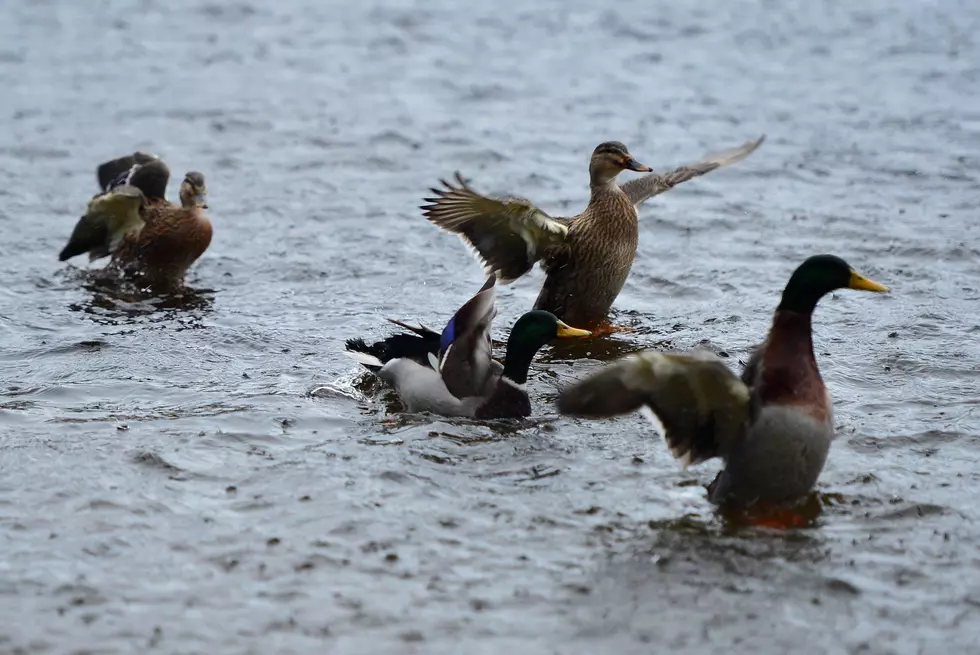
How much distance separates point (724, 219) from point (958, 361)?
3.72 m

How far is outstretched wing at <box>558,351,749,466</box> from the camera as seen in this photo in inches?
205

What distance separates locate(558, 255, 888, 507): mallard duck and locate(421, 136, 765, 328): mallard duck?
8.93ft

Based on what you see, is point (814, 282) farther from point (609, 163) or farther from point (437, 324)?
point (437, 324)

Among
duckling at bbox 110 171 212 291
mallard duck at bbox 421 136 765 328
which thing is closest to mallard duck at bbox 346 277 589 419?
mallard duck at bbox 421 136 765 328

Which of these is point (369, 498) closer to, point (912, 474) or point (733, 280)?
point (912, 474)

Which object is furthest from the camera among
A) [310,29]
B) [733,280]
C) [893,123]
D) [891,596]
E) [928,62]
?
[310,29]

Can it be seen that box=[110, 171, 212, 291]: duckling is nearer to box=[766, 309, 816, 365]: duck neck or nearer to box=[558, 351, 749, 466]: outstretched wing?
box=[558, 351, 749, 466]: outstretched wing

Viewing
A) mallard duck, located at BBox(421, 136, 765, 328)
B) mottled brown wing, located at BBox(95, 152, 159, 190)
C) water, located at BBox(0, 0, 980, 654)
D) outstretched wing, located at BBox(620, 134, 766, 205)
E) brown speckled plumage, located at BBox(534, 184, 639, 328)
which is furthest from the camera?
mottled brown wing, located at BBox(95, 152, 159, 190)

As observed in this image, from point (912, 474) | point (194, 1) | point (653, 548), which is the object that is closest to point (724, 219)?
point (912, 474)

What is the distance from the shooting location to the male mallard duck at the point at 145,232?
9.59 metres

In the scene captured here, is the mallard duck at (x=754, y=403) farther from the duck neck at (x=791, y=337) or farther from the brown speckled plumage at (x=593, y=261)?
the brown speckled plumage at (x=593, y=261)

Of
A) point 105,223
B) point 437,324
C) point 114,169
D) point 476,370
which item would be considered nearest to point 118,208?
point 105,223

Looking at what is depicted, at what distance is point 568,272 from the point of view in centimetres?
848

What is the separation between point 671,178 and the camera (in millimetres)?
9656
